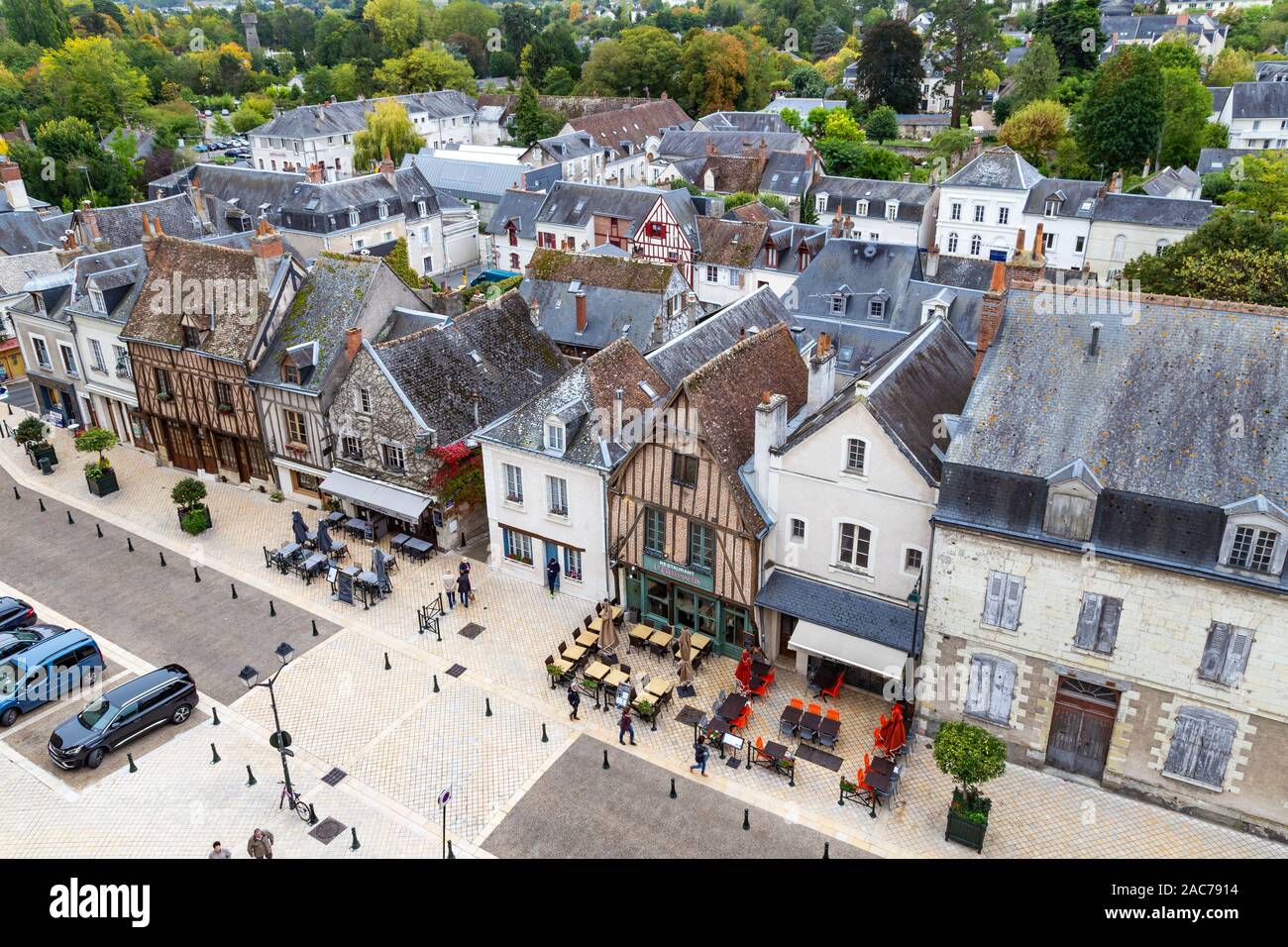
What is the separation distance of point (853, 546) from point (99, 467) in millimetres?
29956

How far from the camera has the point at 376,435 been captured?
30.4 meters

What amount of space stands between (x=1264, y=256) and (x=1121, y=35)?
373 feet

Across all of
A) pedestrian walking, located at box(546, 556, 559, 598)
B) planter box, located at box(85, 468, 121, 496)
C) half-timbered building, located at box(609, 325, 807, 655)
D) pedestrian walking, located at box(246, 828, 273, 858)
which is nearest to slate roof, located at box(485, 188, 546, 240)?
planter box, located at box(85, 468, 121, 496)

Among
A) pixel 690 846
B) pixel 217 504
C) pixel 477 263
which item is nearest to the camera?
pixel 690 846

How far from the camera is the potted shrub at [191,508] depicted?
3155 centimetres

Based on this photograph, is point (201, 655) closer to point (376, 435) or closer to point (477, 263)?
point (376, 435)

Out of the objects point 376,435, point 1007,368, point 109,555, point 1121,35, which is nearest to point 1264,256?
point 1007,368

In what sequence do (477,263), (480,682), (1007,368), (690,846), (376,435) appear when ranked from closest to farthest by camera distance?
(690,846), (1007,368), (480,682), (376,435), (477,263)

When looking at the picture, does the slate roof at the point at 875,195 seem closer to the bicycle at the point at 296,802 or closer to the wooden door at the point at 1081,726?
the wooden door at the point at 1081,726

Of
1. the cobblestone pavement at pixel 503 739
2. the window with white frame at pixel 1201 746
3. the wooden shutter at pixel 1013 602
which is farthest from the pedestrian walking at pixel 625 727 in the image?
the window with white frame at pixel 1201 746

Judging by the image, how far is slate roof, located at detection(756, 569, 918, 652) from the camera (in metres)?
22.1

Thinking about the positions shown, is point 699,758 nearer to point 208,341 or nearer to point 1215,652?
point 1215,652

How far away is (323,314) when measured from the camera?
33406mm

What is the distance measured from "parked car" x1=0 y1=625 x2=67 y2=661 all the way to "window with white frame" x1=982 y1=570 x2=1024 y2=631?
2537 cm
